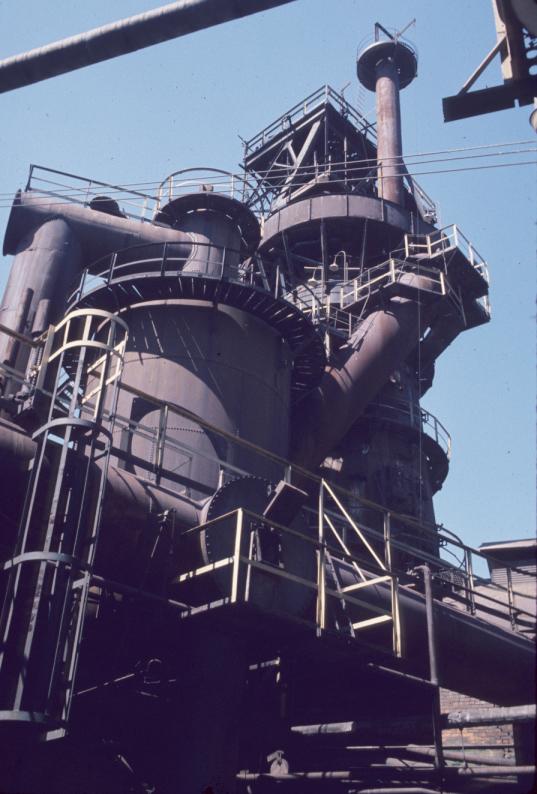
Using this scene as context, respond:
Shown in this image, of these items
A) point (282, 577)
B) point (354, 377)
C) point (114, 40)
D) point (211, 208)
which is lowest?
point (282, 577)

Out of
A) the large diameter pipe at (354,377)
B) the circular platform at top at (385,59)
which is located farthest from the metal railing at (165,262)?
the circular platform at top at (385,59)

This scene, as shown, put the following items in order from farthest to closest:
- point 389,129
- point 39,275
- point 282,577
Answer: point 389,129
point 39,275
point 282,577

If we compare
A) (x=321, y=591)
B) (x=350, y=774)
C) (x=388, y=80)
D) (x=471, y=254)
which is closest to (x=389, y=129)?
(x=388, y=80)

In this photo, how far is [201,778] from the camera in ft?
33.2

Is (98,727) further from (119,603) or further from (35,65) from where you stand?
(35,65)

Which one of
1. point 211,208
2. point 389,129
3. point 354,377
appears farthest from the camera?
point 389,129

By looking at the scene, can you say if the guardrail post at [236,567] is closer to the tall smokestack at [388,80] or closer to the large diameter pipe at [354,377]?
the large diameter pipe at [354,377]

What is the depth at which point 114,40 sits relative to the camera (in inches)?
261

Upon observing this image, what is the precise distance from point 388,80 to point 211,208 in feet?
48.7

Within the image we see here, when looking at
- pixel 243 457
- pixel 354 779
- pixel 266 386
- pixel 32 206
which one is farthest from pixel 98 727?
pixel 32 206

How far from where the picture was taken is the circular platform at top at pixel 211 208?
715 inches

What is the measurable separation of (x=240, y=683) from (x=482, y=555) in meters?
5.62

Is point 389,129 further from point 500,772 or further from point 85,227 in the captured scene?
point 500,772

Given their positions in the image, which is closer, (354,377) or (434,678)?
(434,678)
